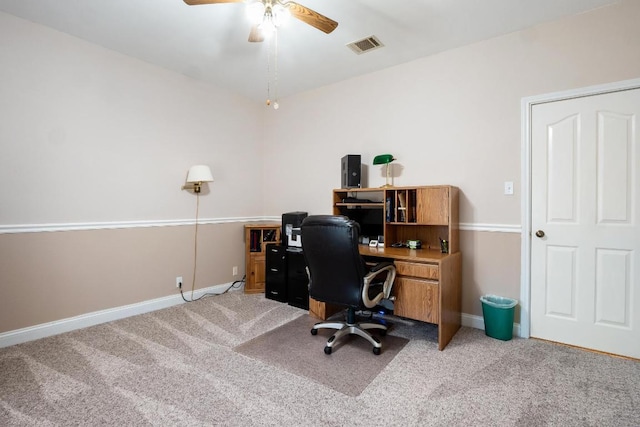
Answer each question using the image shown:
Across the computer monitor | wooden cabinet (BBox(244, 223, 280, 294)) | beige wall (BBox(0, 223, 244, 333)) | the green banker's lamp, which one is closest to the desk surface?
the computer monitor

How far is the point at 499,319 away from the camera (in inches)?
101

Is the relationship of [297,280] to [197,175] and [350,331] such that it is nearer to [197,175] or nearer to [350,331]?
[350,331]

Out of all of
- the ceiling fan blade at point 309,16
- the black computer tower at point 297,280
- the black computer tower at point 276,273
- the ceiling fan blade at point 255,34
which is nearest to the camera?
the ceiling fan blade at point 309,16

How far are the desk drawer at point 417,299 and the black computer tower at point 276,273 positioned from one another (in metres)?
1.48

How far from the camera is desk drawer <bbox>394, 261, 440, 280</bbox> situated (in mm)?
2457

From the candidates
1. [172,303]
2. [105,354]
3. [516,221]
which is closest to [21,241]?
[105,354]

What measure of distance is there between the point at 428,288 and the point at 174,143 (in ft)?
10.2

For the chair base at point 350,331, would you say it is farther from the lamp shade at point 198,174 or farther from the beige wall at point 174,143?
the lamp shade at point 198,174

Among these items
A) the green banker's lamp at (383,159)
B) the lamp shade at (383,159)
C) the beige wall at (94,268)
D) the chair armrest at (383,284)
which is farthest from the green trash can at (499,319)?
the beige wall at (94,268)

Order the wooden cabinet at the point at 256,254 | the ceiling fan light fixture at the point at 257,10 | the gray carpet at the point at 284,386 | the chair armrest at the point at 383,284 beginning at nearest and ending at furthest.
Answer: the gray carpet at the point at 284,386
the ceiling fan light fixture at the point at 257,10
the chair armrest at the point at 383,284
the wooden cabinet at the point at 256,254

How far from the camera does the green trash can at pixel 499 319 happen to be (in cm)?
256

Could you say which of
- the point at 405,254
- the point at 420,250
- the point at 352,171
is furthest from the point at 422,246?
the point at 352,171

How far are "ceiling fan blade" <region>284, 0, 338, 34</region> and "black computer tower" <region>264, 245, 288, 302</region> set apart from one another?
239cm

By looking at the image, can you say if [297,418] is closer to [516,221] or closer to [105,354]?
[105,354]
